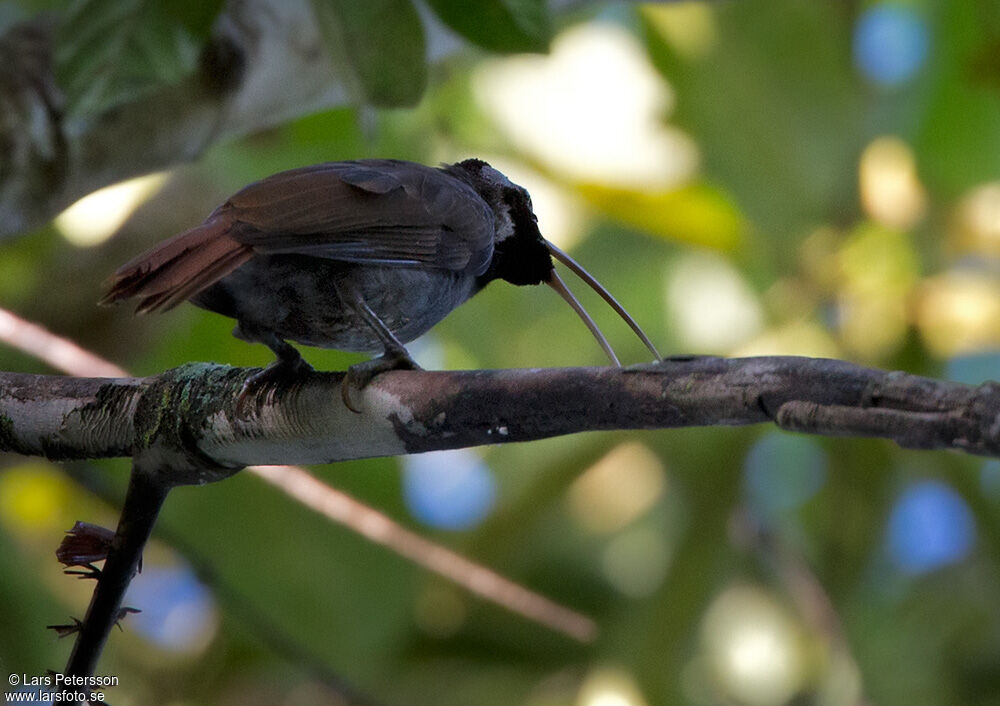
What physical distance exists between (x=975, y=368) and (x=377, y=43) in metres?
3.92

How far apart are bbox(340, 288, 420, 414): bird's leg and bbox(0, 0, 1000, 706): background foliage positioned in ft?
4.95

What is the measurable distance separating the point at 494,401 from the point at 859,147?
357 cm

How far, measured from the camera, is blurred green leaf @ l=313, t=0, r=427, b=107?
2316 mm

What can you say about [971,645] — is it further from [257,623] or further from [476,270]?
[476,270]

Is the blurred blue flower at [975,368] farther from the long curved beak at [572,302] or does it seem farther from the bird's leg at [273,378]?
the bird's leg at [273,378]

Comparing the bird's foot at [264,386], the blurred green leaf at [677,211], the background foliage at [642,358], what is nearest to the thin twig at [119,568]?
the bird's foot at [264,386]

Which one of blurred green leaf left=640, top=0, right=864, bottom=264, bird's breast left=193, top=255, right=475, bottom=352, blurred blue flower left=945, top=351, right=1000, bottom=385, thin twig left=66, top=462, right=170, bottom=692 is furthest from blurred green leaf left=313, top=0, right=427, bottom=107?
blurred blue flower left=945, top=351, right=1000, bottom=385

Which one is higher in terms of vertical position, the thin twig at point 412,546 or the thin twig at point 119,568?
the thin twig at point 412,546

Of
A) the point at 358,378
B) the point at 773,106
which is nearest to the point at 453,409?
the point at 358,378

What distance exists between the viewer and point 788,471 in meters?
5.83

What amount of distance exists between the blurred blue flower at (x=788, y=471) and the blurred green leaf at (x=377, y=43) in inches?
144

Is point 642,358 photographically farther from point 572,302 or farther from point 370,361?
point 370,361

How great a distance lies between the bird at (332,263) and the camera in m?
1.96

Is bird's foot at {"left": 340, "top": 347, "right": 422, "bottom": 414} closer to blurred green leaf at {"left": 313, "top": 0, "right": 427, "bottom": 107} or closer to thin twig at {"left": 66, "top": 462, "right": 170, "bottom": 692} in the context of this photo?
thin twig at {"left": 66, "top": 462, "right": 170, "bottom": 692}
